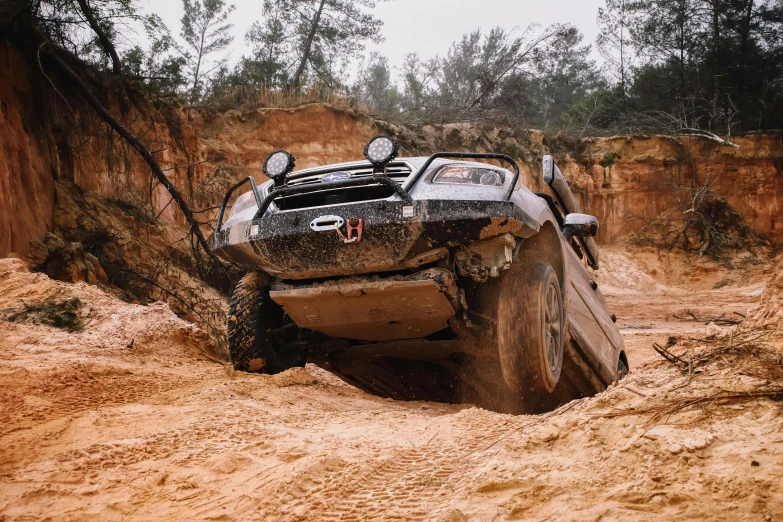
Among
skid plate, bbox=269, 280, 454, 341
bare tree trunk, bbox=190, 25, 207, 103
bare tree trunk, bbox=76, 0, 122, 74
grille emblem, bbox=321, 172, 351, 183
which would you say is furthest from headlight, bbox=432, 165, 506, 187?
bare tree trunk, bbox=190, 25, 207, 103

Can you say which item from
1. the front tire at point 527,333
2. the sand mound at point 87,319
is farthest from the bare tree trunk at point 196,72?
the front tire at point 527,333

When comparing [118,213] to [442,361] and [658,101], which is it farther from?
[658,101]

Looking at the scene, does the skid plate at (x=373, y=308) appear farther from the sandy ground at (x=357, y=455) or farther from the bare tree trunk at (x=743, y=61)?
the bare tree trunk at (x=743, y=61)

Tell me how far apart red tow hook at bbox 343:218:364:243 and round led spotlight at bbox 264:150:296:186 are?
73cm

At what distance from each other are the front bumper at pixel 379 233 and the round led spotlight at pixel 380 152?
1.07 ft

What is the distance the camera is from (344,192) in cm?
437

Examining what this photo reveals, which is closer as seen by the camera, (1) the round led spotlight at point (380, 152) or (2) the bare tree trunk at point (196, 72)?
(1) the round led spotlight at point (380, 152)

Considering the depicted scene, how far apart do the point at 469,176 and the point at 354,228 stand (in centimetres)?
80

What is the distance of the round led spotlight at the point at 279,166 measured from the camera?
4.55 m

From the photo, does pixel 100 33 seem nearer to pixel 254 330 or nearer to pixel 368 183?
pixel 254 330

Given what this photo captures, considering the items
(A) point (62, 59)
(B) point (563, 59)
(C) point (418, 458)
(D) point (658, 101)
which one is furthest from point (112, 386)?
(B) point (563, 59)

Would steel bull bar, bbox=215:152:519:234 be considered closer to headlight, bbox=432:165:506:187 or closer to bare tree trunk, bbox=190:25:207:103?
headlight, bbox=432:165:506:187

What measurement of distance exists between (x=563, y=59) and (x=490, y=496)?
101 ft

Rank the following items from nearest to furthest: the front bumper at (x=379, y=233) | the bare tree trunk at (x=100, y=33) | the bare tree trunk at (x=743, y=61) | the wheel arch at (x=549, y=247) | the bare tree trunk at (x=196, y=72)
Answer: the front bumper at (x=379, y=233)
the wheel arch at (x=549, y=247)
the bare tree trunk at (x=100, y=33)
the bare tree trunk at (x=196, y=72)
the bare tree trunk at (x=743, y=61)
